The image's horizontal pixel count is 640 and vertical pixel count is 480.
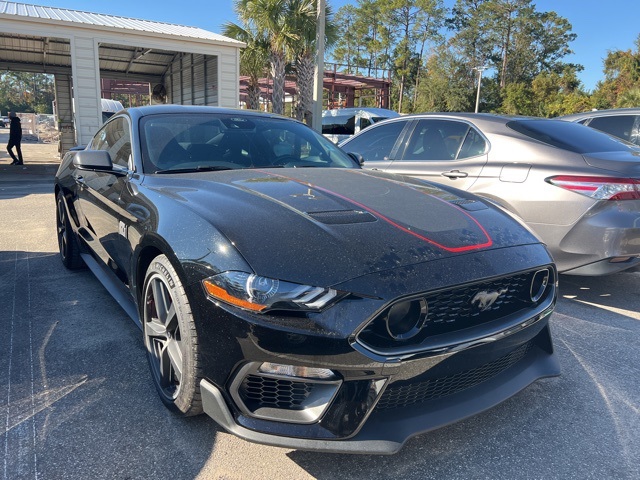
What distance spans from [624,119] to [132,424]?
7101 mm

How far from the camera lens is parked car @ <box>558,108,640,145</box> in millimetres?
6488

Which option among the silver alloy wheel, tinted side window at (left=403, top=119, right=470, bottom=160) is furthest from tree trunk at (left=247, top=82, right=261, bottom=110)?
the silver alloy wheel

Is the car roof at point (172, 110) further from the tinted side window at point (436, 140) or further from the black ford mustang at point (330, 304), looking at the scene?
the tinted side window at point (436, 140)

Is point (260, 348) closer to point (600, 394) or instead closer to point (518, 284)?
point (518, 284)

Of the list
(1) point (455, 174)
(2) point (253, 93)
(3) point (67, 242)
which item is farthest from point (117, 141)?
(2) point (253, 93)

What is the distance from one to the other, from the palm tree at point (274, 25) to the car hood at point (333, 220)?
1512 centimetres

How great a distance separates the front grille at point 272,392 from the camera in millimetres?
1728

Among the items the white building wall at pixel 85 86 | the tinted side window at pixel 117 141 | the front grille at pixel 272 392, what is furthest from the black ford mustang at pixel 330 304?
the white building wall at pixel 85 86

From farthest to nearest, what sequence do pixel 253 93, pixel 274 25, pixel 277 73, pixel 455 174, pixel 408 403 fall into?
pixel 253 93
pixel 277 73
pixel 274 25
pixel 455 174
pixel 408 403

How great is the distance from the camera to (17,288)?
396 cm

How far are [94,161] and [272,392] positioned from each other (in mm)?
1945

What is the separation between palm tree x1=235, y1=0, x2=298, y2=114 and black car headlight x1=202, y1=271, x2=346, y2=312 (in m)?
16.2

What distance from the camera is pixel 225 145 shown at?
3.13 metres

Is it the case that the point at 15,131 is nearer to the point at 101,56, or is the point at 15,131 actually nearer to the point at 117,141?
the point at 101,56
